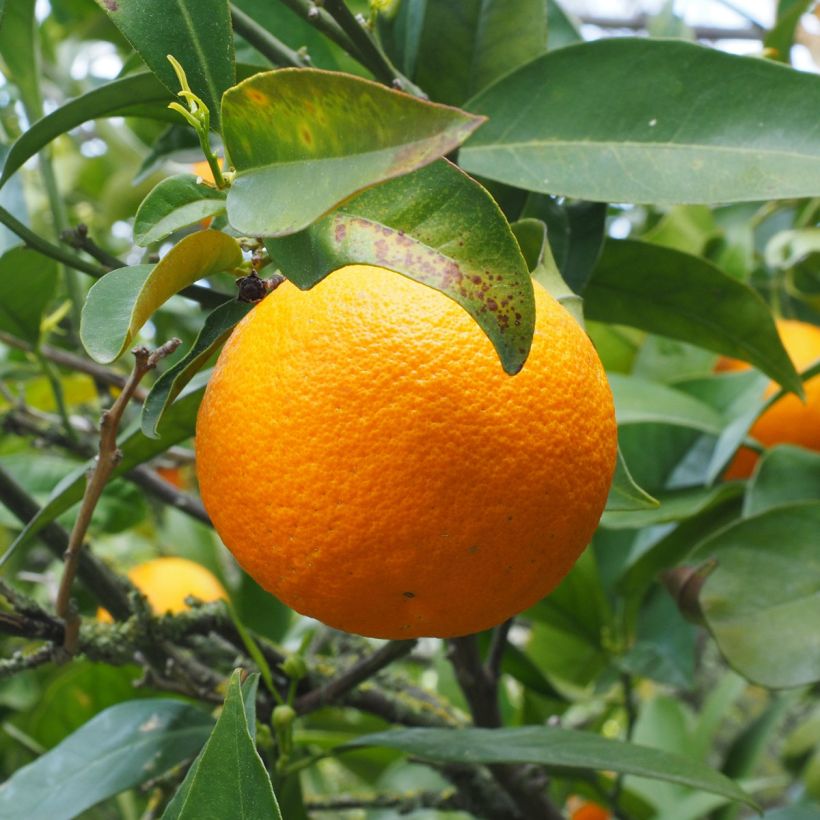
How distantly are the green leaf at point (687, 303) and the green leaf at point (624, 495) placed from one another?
0.23 metres

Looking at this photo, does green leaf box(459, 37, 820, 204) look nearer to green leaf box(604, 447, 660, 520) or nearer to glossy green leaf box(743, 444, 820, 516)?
green leaf box(604, 447, 660, 520)

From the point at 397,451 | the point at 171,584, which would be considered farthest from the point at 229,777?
the point at 171,584

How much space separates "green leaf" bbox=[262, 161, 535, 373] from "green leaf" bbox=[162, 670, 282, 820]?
199mm

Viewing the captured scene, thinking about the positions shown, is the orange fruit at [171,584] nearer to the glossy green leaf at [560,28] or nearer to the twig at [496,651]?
the twig at [496,651]

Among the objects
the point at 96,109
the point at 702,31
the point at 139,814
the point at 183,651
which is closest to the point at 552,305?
the point at 96,109

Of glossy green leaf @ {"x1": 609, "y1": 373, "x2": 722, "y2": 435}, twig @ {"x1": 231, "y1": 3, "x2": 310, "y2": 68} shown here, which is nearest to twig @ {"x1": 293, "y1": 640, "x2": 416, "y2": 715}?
glossy green leaf @ {"x1": 609, "y1": 373, "x2": 722, "y2": 435}

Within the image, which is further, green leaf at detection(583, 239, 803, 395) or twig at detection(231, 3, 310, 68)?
green leaf at detection(583, 239, 803, 395)

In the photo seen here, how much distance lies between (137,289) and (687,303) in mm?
487

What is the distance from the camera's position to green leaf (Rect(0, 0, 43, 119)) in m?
0.90

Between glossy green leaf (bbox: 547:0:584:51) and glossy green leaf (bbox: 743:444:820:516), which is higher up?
glossy green leaf (bbox: 547:0:584:51)

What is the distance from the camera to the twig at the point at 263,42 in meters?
0.70

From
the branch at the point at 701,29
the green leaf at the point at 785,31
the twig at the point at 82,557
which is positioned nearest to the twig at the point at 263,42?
the twig at the point at 82,557

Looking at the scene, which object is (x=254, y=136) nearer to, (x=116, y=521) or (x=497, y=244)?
(x=497, y=244)

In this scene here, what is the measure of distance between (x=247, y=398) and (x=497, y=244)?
17cm
